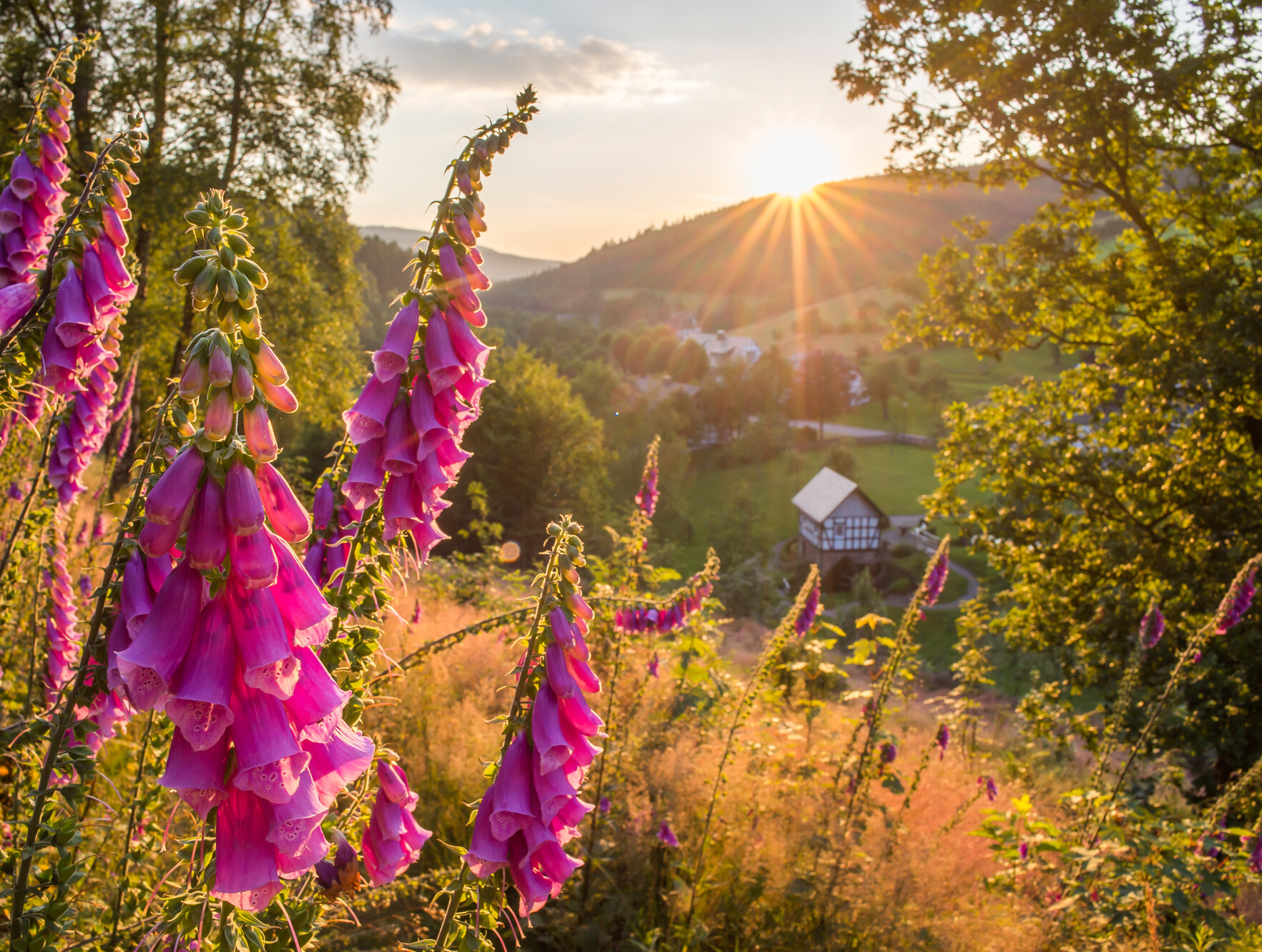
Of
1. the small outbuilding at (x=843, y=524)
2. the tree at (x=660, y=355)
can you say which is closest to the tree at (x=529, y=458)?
the small outbuilding at (x=843, y=524)

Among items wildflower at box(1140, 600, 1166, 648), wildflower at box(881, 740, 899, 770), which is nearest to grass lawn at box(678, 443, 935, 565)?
wildflower at box(1140, 600, 1166, 648)

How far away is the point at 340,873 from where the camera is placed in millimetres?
1822

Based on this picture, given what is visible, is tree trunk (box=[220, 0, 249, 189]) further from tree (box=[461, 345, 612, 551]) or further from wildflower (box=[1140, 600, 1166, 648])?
tree (box=[461, 345, 612, 551])

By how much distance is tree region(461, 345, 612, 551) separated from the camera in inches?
1341

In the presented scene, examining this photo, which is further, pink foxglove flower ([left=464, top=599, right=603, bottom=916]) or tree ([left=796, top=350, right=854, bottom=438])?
tree ([left=796, top=350, right=854, bottom=438])

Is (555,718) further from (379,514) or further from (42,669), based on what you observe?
(42,669)

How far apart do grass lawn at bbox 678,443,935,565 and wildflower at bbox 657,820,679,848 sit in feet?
121

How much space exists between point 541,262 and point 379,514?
534 ft

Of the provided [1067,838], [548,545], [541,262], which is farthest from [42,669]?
[541,262]

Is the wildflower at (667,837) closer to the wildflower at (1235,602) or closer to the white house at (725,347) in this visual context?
the wildflower at (1235,602)

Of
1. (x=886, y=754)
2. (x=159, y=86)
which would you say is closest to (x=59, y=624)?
(x=886, y=754)

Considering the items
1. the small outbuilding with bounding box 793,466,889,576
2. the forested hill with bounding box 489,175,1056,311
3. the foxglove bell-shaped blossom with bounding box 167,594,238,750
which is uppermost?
the forested hill with bounding box 489,175,1056,311

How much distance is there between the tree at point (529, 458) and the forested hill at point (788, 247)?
82546 mm

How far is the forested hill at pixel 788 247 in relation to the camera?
113 meters
